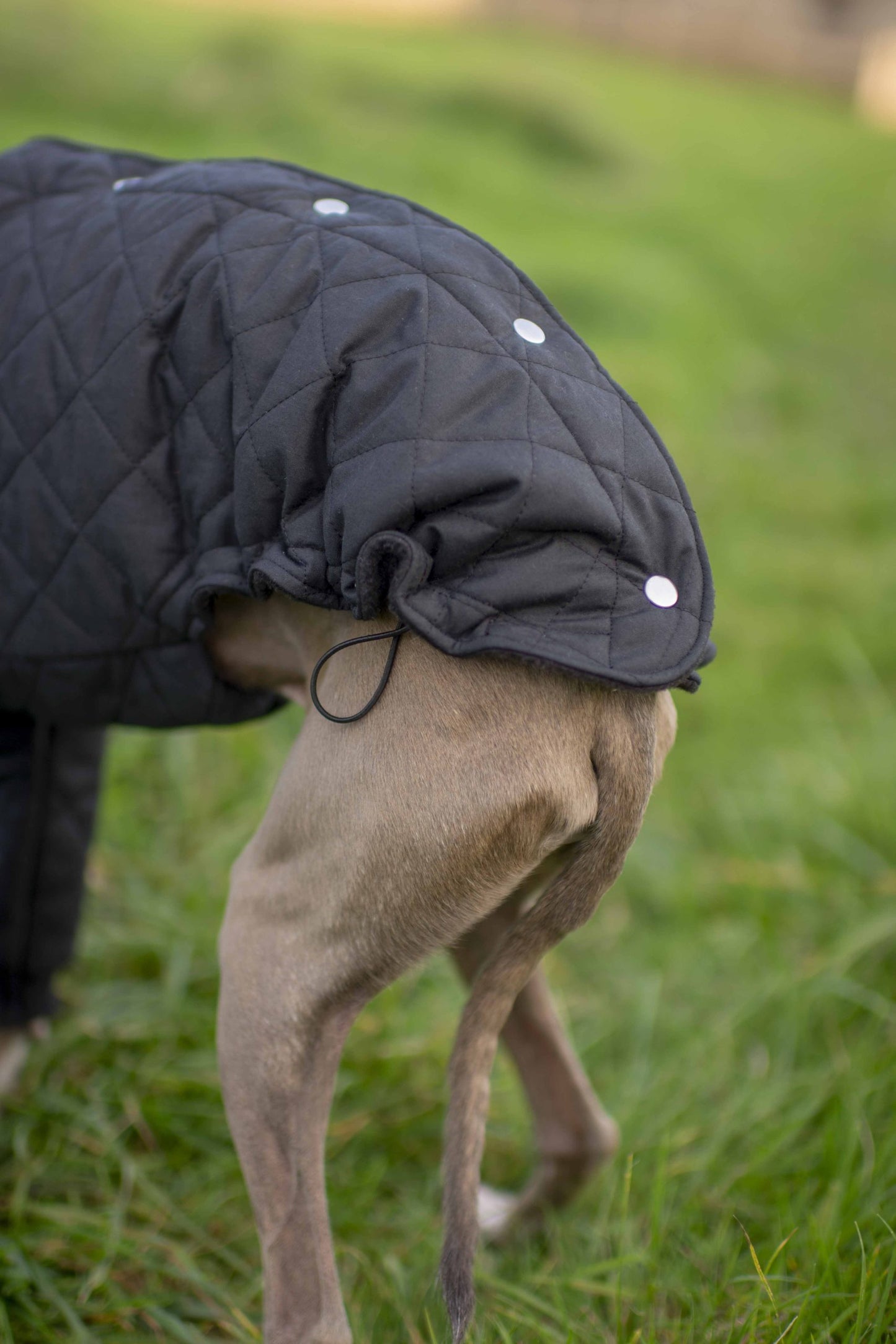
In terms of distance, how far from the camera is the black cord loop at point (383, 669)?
115 cm

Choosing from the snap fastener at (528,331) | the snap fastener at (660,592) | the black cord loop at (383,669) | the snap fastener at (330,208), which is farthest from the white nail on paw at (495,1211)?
the snap fastener at (330,208)

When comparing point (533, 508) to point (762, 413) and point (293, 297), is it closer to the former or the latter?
point (293, 297)

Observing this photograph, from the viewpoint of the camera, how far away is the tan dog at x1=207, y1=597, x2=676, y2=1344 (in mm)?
1129

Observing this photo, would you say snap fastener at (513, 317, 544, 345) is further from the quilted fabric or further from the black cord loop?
the black cord loop

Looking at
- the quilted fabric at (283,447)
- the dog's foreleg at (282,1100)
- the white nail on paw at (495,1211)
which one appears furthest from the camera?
the white nail on paw at (495,1211)

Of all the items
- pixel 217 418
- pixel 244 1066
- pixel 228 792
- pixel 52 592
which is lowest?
pixel 228 792

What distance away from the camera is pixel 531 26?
11.0 meters

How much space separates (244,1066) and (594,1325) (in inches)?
26.0

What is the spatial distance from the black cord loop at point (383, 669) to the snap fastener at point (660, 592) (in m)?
0.25

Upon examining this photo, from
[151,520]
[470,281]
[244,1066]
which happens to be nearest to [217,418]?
[151,520]

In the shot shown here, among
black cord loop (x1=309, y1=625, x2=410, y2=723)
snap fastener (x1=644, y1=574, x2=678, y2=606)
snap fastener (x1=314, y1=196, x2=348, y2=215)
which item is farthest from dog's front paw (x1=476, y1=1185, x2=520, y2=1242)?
snap fastener (x1=314, y1=196, x2=348, y2=215)

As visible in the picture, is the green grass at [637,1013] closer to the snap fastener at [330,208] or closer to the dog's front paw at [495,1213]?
the dog's front paw at [495,1213]

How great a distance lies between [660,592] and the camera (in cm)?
110

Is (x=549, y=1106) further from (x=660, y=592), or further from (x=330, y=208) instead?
(x=330, y=208)
